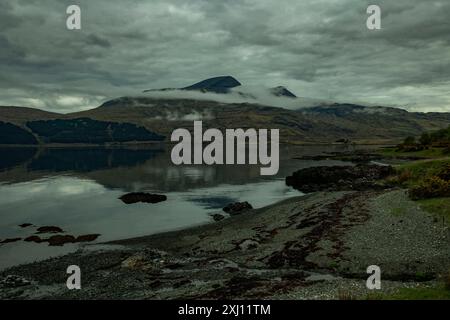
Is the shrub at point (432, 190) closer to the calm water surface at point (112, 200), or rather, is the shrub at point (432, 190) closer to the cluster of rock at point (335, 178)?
the calm water surface at point (112, 200)

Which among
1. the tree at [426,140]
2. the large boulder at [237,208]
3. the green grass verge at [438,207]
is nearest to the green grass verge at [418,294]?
the green grass verge at [438,207]

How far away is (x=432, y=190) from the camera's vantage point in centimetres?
6109

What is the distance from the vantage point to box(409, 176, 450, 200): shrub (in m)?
59.3

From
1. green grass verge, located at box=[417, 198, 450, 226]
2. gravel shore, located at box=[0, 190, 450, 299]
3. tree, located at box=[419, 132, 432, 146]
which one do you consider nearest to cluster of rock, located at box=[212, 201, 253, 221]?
gravel shore, located at box=[0, 190, 450, 299]

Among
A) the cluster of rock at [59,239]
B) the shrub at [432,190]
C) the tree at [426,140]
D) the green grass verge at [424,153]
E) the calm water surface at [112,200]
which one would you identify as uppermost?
the tree at [426,140]

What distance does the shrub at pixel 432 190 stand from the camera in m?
59.3

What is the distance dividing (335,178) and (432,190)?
178ft

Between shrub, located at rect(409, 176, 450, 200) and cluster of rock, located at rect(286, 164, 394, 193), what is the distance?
37648mm

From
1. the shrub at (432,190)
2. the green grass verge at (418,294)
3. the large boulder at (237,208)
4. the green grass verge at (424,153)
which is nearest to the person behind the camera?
the green grass verge at (418,294)

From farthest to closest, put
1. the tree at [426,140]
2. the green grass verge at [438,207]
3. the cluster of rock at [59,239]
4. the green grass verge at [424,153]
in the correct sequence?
the tree at [426,140]
the green grass verge at [424,153]
the cluster of rock at [59,239]
the green grass verge at [438,207]

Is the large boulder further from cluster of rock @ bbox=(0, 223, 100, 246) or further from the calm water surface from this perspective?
cluster of rock @ bbox=(0, 223, 100, 246)

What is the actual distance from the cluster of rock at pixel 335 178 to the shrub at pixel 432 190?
37648 mm

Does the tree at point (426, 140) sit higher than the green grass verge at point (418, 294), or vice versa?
the tree at point (426, 140)

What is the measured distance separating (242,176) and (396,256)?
105509mm
